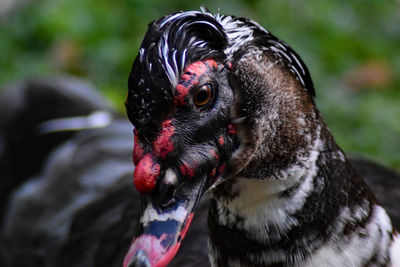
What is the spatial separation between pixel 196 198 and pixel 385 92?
2597 mm

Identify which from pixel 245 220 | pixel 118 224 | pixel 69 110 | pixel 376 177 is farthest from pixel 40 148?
pixel 245 220

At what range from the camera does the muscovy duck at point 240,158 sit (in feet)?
4.54

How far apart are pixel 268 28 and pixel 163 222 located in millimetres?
2835

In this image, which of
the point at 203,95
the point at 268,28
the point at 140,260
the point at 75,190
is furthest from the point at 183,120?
the point at 268,28

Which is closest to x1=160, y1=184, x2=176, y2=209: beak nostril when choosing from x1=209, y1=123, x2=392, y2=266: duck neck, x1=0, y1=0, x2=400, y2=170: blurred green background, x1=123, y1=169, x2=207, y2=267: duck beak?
x1=123, y1=169, x2=207, y2=267: duck beak

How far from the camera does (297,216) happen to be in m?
1.58

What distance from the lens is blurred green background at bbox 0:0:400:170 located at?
3824mm

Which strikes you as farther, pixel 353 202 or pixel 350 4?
pixel 350 4

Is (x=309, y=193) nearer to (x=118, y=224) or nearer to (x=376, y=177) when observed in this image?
(x=376, y=177)

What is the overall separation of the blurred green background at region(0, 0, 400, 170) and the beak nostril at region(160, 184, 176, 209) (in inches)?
89.5

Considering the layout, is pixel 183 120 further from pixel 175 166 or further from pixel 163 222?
pixel 163 222

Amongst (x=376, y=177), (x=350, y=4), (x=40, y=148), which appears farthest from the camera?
(x=350, y=4)

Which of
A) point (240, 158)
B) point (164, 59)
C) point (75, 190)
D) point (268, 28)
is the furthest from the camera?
point (268, 28)

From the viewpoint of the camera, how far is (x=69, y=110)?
10.4ft
